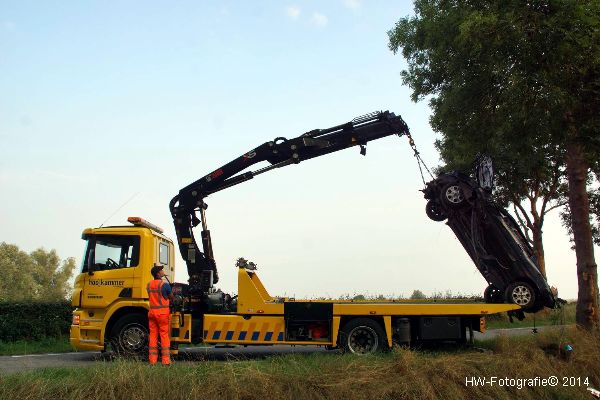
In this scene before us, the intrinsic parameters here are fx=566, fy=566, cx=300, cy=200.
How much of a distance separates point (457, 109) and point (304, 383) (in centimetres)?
724

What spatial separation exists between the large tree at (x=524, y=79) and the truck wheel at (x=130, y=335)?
779 cm

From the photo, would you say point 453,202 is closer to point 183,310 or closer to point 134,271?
point 183,310

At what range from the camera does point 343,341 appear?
10773 millimetres

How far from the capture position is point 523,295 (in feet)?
35.4

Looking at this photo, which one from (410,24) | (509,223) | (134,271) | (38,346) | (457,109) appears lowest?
(38,346)

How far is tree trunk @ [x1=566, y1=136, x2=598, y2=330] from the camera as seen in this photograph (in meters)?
11.8

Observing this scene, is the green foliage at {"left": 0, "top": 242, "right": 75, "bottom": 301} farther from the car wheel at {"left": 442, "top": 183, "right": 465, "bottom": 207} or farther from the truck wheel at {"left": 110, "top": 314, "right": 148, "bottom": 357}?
the car wheel at {"left": 442, "top": 183, "right": 465, "bottom": 207}

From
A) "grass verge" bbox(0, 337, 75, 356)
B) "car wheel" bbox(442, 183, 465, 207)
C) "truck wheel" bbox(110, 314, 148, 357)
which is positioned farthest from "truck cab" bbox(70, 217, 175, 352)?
"car wheel" bbox(442, 183, 465, 207)

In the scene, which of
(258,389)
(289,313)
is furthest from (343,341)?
(258,389)

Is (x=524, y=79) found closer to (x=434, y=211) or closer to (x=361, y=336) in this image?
(x=434, y=211)

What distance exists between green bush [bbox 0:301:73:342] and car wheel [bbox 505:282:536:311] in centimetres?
1164

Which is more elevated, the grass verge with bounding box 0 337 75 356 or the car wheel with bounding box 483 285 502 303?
the car wheel with bounding box 483 285 502 303

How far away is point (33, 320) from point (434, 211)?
36.1 ft

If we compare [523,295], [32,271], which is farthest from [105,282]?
[32,271]
